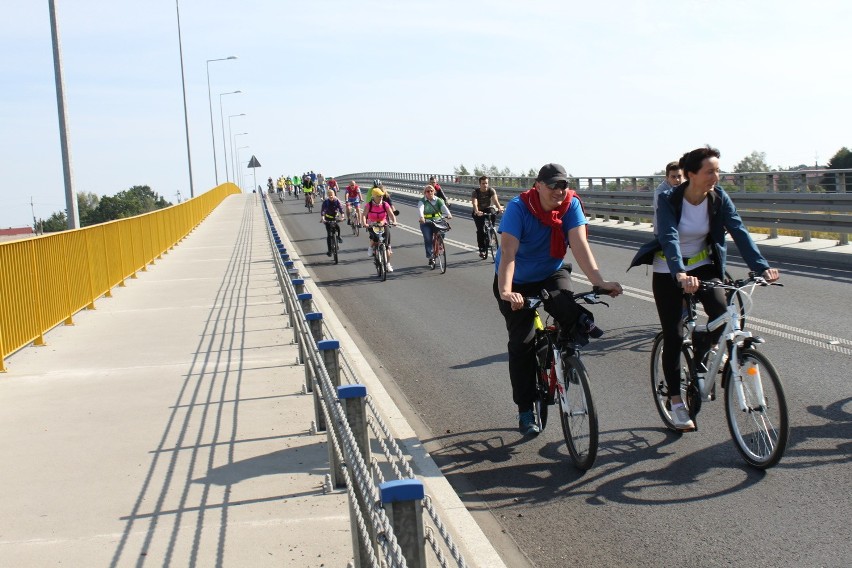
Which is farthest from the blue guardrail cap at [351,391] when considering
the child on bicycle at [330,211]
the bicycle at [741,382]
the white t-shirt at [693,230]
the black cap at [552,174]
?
the child on bicycle at [330,211]

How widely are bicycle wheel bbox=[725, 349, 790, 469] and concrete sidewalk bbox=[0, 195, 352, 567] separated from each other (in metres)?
2.26

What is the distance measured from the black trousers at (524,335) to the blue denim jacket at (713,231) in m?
0.56

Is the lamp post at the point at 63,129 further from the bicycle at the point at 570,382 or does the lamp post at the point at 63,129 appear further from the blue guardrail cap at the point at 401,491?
the blue guardrail cap at the point at 401,491

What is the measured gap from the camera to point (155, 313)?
14.4 m

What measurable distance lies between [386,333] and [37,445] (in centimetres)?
571

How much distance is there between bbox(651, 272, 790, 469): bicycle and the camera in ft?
18.5

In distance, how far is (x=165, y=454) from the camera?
6.63m

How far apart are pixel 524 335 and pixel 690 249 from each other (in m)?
1.15

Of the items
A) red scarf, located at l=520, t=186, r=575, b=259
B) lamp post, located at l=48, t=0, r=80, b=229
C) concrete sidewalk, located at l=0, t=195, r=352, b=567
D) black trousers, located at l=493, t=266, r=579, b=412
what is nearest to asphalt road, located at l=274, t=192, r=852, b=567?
black trousers, located at l=493, t=266, r=579, b=412

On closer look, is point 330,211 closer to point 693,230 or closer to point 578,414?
point 693,230

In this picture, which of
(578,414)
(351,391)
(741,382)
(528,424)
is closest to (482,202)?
(528,424)

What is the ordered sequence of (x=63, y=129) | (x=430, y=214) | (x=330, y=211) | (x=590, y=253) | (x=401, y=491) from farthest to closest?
(x=330, y=211)
(x=430, y=214)
(x=63, y=129)
(x=590, y=253)
(x=401, y=491)

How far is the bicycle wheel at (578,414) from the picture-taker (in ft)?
19.0

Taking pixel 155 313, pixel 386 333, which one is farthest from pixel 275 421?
pixel 155 313
